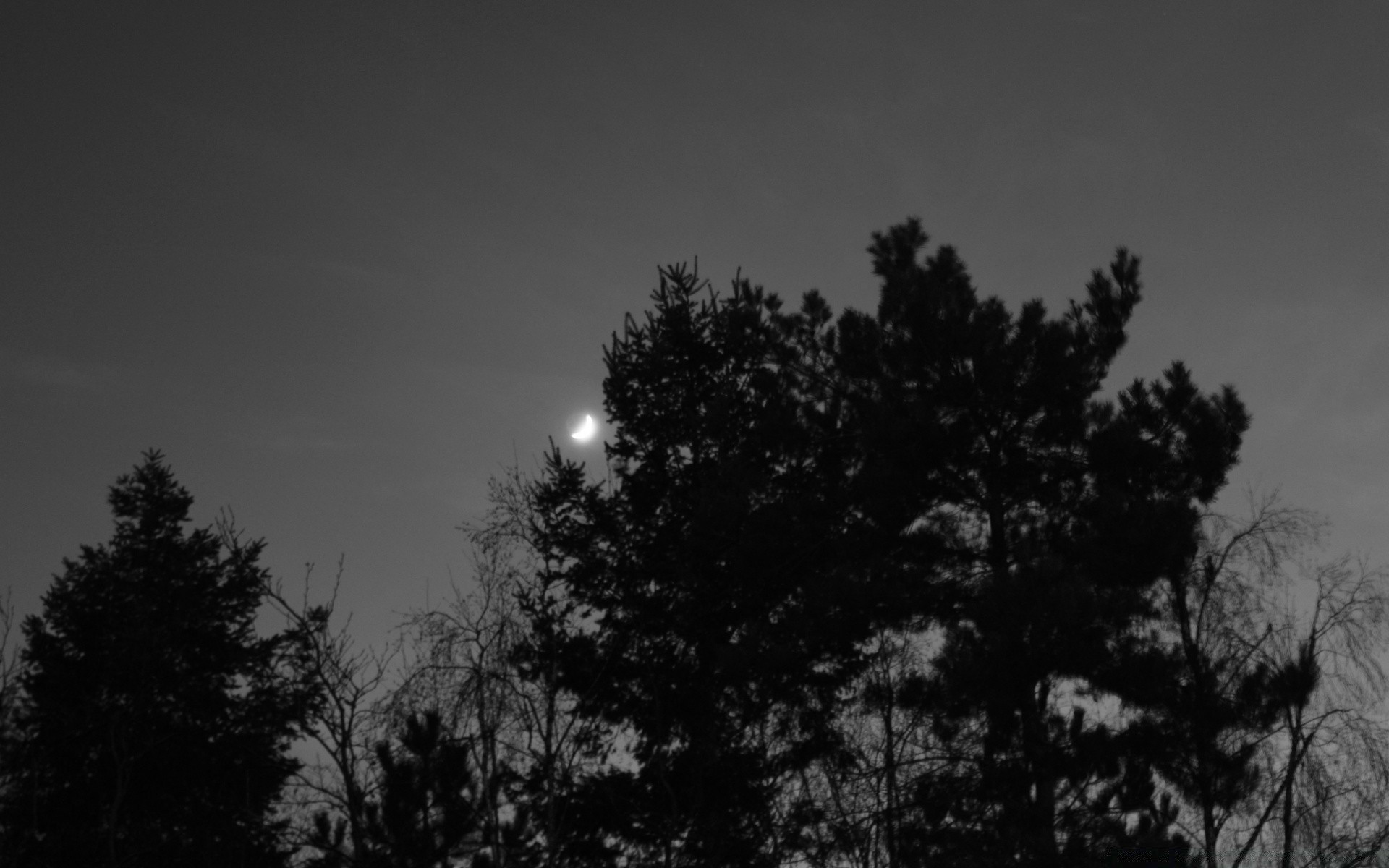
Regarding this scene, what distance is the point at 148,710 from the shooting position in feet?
68.6

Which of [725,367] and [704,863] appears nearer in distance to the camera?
[704,863]

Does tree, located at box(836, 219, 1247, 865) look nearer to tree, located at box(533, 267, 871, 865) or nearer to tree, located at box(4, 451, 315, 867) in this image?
tree, located at box(533, 267, 871, 865)

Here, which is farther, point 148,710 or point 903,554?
point 148,710

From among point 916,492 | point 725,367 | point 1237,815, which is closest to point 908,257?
point 725,367

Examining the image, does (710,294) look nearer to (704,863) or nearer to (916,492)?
(916,492)

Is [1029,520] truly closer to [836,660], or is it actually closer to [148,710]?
[836,660]

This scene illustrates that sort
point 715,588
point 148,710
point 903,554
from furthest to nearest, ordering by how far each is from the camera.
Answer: point 148,710 → point 715,588 → point 903,554

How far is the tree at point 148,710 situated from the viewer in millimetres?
18500

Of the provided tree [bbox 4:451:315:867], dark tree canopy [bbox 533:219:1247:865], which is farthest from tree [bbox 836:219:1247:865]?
tree [bbox 4:451:315:867]

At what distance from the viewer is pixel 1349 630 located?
15.6 m

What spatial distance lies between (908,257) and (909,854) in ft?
32.3

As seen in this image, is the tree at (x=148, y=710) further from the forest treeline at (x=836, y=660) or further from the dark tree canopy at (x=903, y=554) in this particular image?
the dark tree canopy at (x=903, y=554)

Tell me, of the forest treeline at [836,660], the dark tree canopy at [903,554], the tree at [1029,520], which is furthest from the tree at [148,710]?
the tree at [1029,520]

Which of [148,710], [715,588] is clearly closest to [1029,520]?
[715,588]
